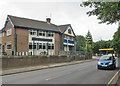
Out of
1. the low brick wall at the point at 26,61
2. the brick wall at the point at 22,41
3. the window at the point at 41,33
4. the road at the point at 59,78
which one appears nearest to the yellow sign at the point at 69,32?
the window at the point at 41,33

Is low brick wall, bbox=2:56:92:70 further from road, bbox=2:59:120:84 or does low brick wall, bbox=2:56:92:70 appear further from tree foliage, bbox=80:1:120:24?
tree foliage, bbox=80:1:120:24

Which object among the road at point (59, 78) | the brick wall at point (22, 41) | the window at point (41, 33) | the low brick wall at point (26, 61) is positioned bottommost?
the road at point (59, 78)

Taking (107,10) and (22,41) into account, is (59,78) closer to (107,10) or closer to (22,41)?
(107,10)

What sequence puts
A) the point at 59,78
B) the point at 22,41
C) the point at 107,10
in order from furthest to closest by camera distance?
the point at 22,41, the point at 59,78, the point at 107,10

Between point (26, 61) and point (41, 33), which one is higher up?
point (41, 33)

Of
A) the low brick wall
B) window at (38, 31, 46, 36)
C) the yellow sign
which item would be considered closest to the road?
the low brick wall

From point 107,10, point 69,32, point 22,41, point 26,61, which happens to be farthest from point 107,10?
→ point 69,32

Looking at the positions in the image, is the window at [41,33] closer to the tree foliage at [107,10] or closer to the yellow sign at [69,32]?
the yellow sign at [69,32]

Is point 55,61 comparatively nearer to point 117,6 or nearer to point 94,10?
point 94,10

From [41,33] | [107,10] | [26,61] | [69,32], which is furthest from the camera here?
[69,32]

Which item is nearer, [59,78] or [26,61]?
[59,78]

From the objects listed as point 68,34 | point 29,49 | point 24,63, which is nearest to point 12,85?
point 24,63

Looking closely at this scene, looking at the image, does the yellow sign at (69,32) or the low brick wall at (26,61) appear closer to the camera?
Answer: the low brick wall at (26,61)

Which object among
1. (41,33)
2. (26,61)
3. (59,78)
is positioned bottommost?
(59,78)
